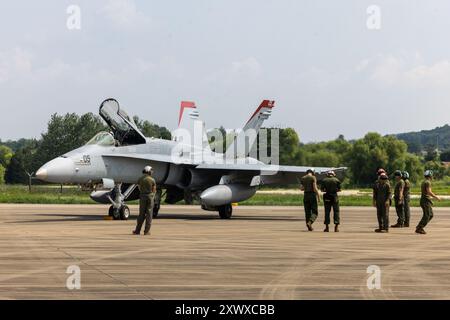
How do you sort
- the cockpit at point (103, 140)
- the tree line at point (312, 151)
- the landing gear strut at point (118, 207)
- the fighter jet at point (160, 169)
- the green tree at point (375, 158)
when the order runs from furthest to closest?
the green tree at point (375, 158)
the tree line at point (312, 151)
the landing gear strut at point (118, 207)
the cockpit at point (103, 140)
the fighter jet at point (160, 169)

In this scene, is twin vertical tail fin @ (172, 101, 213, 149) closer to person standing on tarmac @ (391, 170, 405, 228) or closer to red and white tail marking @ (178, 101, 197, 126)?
red and white tail marking @ (178, 101, 197, 126)

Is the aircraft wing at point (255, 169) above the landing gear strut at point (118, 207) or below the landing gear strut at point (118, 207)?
above

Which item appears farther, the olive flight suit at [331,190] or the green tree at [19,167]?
the green tree at [19,167]

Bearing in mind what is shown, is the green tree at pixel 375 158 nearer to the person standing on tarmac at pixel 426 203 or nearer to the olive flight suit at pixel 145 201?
the person standing on tarmac at pixel 426 203

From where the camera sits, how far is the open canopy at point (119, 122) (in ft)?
85.1

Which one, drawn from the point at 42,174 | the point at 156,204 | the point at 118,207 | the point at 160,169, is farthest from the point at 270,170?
the point at 42,174

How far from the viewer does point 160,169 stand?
91.5 ft

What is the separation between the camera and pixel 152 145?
2748 centimetres

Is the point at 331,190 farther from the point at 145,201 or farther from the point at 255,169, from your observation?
the point at 255,169

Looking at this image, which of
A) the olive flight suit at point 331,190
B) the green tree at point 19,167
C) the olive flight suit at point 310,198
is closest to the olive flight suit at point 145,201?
the olive flight suit at point 310,198

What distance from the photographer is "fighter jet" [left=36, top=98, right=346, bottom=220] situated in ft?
82.1

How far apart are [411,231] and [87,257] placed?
1080 centimetres

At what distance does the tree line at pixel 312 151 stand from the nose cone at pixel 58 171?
25694 millimetres
